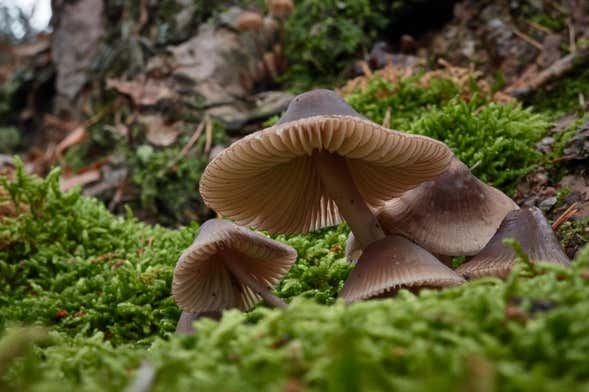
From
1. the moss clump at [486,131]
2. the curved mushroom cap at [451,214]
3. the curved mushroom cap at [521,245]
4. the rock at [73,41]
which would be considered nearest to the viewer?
the curved mushroom cap at [521,245]

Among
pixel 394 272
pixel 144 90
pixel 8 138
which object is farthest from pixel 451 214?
pixel 8 138

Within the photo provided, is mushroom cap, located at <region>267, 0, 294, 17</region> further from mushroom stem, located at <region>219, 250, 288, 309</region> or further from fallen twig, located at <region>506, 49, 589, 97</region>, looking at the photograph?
mushroom stem, located at <region>219, 250, 288, 309</region>

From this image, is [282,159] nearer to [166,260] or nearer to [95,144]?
[166,260]

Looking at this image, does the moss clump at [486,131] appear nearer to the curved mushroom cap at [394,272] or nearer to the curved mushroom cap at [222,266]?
the curved mushroom cap at [394,272]

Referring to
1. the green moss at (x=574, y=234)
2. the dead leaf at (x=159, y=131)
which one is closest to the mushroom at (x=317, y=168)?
the green moss at (x=574, y=234)

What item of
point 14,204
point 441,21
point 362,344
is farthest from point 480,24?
point 362,344

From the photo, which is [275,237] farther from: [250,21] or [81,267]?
[250,21]
